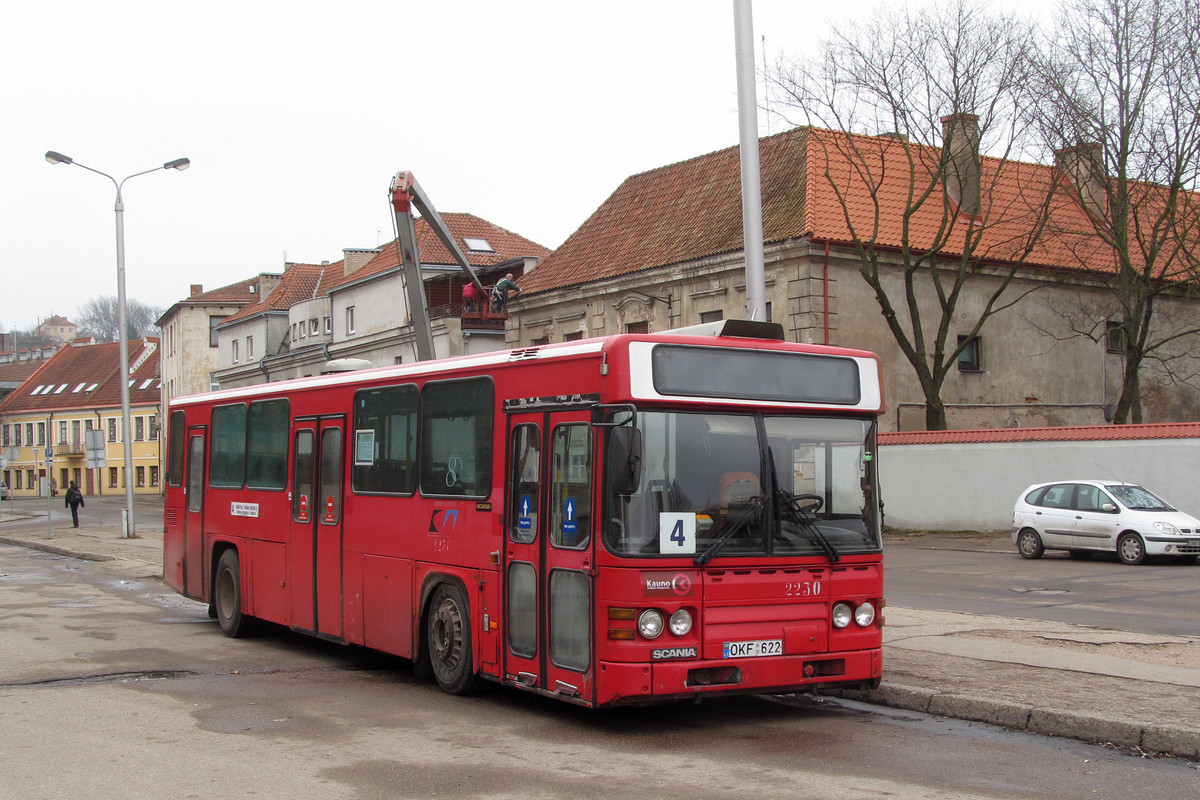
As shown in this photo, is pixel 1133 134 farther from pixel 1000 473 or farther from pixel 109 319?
pixel 109 319

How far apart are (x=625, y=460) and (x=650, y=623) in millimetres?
1060

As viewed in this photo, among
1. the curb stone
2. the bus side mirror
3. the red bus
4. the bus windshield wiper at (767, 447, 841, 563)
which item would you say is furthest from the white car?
the bus side mirror

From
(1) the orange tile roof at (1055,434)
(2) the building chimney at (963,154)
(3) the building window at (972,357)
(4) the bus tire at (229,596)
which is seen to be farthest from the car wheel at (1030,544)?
(4) the bus tire at (229,596)

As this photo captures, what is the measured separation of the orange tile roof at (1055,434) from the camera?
2652cm

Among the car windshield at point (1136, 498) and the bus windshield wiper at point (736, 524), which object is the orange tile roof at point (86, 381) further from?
the bus windshield wiper at point (736, 524)

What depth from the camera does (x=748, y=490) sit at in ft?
27.7

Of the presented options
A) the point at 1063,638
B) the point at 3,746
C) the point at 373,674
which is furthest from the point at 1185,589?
the point at 3,746

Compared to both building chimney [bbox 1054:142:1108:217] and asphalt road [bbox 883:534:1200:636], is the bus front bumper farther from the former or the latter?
building chimney [bbox 1054:142:1108:217]

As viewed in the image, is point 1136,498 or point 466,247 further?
point 466,247

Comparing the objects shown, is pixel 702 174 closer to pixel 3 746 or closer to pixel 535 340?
pixel 535 340

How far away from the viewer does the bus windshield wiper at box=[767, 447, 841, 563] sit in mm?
8516

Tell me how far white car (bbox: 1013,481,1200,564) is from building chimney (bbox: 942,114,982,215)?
1128 centimetres

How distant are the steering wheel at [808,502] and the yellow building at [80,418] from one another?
282 ft

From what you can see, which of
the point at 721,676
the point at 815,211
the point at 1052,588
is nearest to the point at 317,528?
the point at 721,676
